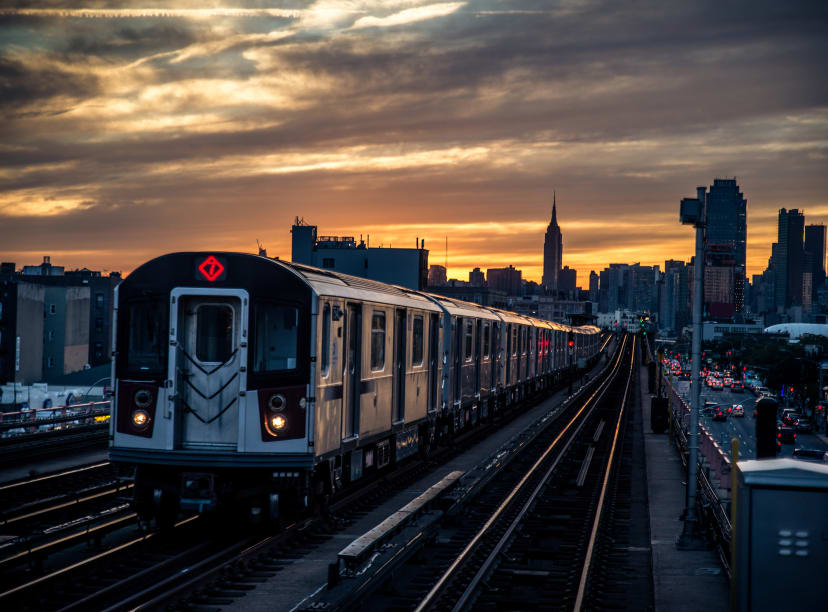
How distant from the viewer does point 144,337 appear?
12.3 metres

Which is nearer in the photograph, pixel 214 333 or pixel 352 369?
pixel 214 333

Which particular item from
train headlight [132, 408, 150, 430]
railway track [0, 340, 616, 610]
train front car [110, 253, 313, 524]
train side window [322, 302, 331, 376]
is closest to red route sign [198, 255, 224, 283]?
train front car [110, 253, 313, 524]

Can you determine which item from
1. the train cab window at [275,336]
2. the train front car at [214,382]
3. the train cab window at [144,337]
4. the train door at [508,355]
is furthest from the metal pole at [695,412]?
the train door at [508,355]

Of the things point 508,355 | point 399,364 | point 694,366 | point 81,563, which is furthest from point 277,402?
point 508,355

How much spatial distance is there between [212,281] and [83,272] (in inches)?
4616

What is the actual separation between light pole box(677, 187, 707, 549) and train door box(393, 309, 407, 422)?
17.8 feet

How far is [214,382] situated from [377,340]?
429cm

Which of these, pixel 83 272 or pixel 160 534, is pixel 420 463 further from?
pixel 83 272

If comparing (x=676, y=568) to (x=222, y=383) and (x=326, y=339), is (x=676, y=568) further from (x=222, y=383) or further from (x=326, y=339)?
(x=222, y=383)

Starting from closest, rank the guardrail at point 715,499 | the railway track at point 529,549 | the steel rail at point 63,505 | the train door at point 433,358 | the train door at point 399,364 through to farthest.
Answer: the railway track at point 529,549
the guardrail at point 715,499
the steel rail at point 63,505
the train door at point 399,364
the train door at point 433,358

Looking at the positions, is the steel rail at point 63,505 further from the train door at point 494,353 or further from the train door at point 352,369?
the train door at point 494,353

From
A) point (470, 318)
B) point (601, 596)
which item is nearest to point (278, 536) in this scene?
point (601, 596)

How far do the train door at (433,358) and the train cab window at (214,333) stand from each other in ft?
29.0

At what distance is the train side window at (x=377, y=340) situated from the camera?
51.0 ft
